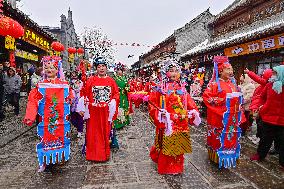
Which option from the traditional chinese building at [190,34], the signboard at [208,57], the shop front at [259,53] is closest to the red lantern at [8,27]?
the shop front at [259,53]

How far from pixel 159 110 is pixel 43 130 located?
1862 millimetres

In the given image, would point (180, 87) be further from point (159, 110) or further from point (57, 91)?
point (57, 91)

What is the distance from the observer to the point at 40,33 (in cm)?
1554

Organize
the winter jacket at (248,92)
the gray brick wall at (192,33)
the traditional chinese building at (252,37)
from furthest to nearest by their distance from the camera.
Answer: the gray brick wall at (192,33), the traditional chinese building at (252,37), the winter jacket at (248,92)

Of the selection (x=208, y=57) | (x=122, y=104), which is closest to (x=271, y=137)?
(x=122, y=104)

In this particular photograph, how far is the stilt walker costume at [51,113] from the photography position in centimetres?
452

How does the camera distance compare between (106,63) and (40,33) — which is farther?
(40,33)

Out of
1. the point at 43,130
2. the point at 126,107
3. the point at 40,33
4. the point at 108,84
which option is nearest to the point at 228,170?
the point at 108,84

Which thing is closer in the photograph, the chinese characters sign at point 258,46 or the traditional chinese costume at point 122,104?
the traditional chinese costume at point 122,104

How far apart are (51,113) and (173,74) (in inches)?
81.2

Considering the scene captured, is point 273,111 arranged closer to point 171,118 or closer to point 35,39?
point 171,118

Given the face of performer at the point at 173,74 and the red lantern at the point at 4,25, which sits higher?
the red lantern at the point at 4,25

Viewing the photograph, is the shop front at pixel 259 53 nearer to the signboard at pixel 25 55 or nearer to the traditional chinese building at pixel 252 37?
the traditional chinese building at pixel 252 37

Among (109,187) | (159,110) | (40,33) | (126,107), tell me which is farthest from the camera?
(40,33)
